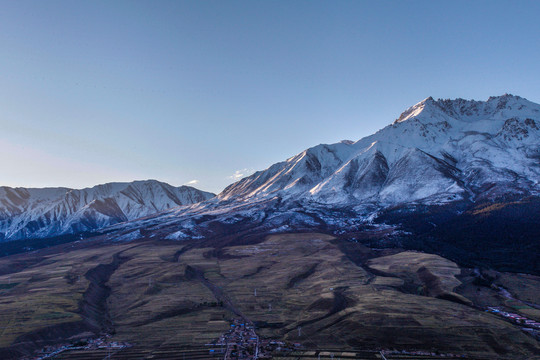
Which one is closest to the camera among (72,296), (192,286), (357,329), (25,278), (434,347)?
(434,347)

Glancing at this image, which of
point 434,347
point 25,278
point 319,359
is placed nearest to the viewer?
point 319,359

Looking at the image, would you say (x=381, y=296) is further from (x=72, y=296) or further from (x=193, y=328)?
(x=72, y=296)

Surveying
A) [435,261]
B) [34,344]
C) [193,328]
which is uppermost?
[34,344]

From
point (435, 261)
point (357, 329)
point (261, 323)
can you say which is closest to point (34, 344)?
point (261, 323)

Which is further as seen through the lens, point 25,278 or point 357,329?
point 25,278

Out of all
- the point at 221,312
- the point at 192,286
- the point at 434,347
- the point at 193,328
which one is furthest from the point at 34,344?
the point at 434,347

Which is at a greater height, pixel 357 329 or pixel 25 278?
pixel 25 278

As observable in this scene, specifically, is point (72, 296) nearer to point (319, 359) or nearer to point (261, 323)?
point (261, 323)

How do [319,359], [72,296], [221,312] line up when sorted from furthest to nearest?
1. [72,296]
2. [221,312]
3. [319,359]

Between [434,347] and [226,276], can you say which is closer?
[434,347]
